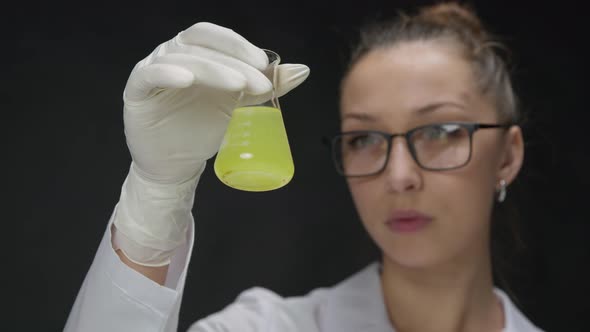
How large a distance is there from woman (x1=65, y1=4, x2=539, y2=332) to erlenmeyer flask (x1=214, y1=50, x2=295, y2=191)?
0.14m

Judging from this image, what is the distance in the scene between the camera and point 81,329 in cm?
119

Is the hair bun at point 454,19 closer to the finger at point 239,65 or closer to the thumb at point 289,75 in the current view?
the thumb at point 289,75

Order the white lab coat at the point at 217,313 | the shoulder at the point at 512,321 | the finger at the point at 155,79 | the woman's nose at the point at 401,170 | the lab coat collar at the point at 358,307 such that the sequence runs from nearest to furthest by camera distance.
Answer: the finger at the point at 155,79
the white lab coat at the point at 217,313
the woman's nose at the point at 401,170
the lab coat collar at the point at 358,307
the shoulder at the point at 512,321

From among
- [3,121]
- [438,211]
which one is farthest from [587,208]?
[3,121]

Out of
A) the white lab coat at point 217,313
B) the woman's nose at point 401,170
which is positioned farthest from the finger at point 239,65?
the woman's nose at point 401,170

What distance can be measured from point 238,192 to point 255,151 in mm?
1083

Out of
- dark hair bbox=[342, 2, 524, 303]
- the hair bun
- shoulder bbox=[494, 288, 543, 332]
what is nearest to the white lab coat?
shoulder bbox=[494, 288, 543, 332]

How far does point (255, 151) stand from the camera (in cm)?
107

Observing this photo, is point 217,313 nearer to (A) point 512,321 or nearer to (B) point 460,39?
(A) point 512,321

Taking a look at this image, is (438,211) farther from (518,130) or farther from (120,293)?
(120,293)

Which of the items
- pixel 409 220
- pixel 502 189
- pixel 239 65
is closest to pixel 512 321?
pixel 502 189

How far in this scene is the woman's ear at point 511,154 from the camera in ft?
6.00

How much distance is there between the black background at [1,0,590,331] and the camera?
1.75 metres

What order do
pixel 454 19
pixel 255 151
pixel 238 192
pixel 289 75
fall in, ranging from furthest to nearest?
pixel 238 192 → pixel 454 19 → pixel 289 75 → pixel 255 151
